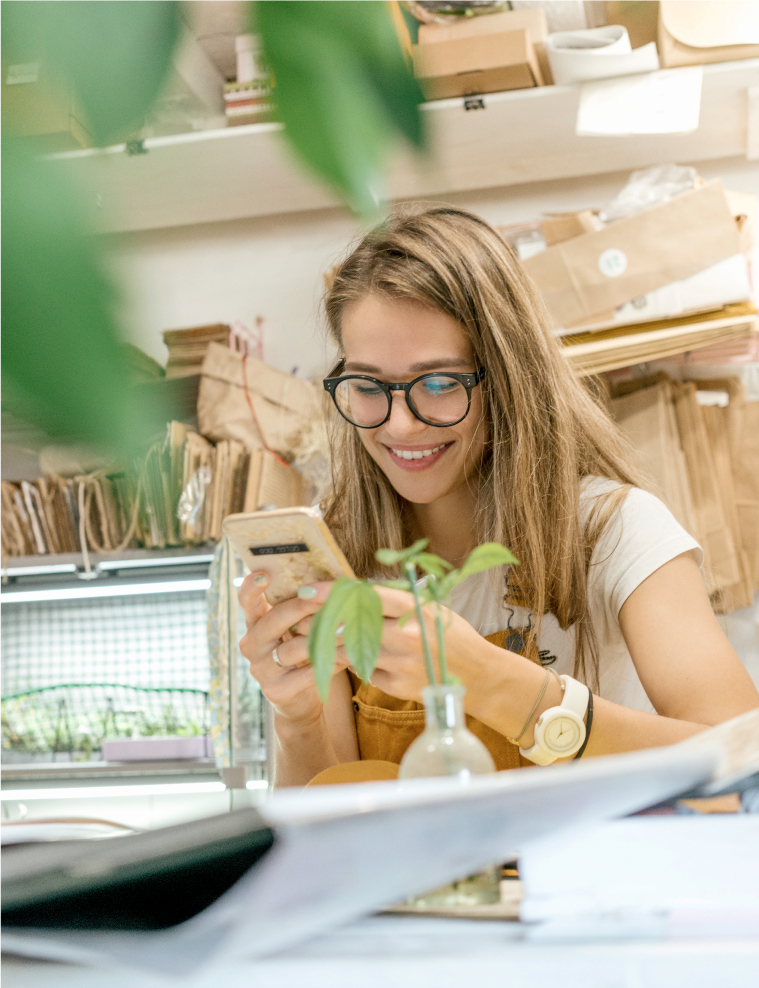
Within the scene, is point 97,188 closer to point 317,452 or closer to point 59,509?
point 317,452

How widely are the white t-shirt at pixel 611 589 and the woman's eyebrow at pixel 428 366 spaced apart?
0.88 ft

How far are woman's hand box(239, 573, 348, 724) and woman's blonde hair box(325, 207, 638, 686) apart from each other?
0.33 meters

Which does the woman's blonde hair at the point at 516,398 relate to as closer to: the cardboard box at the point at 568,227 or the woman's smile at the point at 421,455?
the woman's smile at the point at 421,455

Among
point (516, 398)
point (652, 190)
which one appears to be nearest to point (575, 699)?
point (516, 398)

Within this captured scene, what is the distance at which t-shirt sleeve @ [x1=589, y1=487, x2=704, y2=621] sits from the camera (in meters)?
1.08

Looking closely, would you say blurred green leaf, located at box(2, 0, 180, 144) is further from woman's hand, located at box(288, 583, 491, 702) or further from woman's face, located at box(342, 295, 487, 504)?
woman's face, located at box(342, 295, 487, 504)

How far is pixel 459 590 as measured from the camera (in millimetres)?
1276

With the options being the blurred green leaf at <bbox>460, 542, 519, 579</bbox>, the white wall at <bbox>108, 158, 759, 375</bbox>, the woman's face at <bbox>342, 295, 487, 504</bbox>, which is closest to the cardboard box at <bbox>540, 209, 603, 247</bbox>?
the white wall at <bbox>108, 158, 759, 375</bbox>

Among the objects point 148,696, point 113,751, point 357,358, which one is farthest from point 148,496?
point 148,696

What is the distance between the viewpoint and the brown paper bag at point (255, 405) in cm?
219

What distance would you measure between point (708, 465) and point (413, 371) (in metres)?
1.07

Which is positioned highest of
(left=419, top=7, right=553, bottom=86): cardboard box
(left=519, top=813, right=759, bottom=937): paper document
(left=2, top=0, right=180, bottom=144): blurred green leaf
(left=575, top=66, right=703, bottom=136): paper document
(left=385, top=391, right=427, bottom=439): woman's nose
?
(left=419, top=7, right=553, bottom=86): cardboard box

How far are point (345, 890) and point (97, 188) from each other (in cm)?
23

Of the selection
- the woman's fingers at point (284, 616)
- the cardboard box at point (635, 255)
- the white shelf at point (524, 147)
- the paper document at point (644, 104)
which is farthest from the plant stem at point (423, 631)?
the paper document at point (644, 104)
